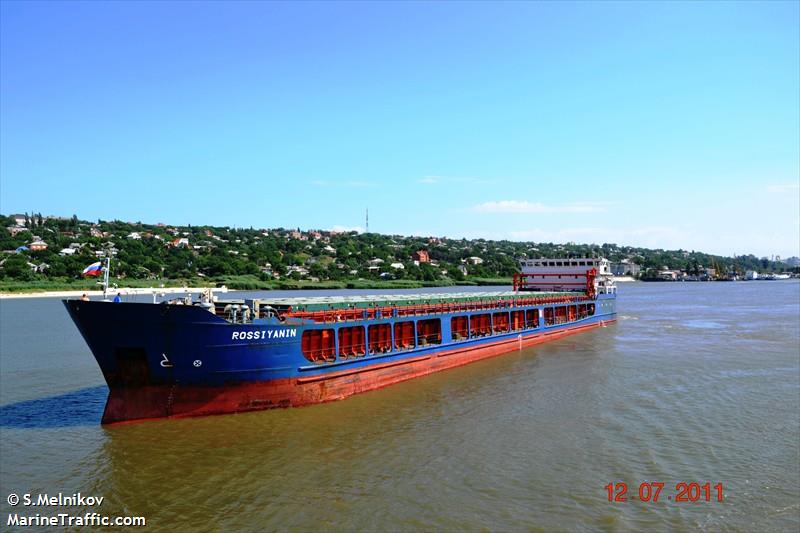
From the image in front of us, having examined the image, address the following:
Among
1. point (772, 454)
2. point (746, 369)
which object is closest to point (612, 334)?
point (746, 369)

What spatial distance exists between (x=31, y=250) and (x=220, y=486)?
127692 mm

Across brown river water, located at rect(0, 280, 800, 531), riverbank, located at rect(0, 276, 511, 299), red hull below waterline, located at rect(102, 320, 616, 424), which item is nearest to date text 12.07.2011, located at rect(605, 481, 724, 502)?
brown river water, located at rect(0, 280, 800, 531)

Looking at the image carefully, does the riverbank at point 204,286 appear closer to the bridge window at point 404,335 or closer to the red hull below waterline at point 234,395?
the bridge window at point 404,335

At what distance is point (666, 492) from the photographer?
14.4 m

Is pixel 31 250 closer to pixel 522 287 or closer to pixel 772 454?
pixel 522 287

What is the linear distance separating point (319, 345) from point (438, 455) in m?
8.47

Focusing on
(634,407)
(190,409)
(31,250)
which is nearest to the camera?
(190,409)

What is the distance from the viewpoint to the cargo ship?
62.1 feet

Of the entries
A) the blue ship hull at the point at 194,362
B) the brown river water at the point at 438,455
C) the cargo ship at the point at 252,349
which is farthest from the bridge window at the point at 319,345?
the brown river water at the point at 438,455

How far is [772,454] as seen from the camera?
56.1ft

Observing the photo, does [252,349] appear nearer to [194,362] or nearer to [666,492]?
[194,362]

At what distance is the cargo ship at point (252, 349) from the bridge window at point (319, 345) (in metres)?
0.05

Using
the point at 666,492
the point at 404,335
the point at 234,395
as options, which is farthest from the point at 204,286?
the point at 666,492

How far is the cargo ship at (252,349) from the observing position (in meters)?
18.9
